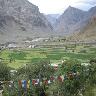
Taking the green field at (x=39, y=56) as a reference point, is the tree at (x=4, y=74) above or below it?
above

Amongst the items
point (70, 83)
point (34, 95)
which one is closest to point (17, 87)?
point (34, 95)

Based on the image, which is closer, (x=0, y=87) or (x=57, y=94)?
(x=57, y=94)

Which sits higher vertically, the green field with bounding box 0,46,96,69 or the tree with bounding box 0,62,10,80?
the tree with bounding box 0,62,10,80

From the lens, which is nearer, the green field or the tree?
the tree

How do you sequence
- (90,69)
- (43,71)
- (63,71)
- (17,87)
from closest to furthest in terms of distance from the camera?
(17,87) → (63,71) → (90,69) → (43,71)

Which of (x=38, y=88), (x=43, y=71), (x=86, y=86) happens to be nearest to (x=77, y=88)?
(x=86, y=86)

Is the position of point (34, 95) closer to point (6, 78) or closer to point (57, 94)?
point (57, 94)

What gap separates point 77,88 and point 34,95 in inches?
290

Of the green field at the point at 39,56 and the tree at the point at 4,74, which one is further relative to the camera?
the green field at the point at 39,56

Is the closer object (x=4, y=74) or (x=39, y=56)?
(x=4, y=74)

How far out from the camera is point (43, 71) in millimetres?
79812

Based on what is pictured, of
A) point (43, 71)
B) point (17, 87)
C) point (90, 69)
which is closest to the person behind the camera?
point (17, 87)

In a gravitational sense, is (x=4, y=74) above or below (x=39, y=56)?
above

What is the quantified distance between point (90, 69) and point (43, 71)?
1121cm
